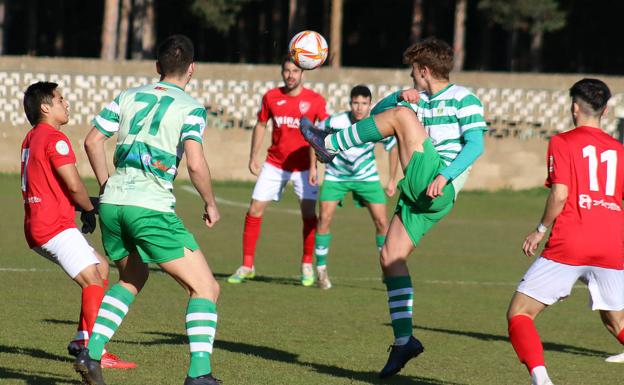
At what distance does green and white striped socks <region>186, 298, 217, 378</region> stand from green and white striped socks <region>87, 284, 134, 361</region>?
1.49 ft

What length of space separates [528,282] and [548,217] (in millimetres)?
382

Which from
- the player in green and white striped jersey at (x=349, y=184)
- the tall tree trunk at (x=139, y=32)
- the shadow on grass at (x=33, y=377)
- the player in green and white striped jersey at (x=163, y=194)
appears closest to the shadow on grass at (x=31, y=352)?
the shadow on grass at (x=33, y=377)

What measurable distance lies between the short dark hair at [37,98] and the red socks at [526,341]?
310 centimetres

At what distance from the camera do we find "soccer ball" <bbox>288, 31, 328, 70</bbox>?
9.80 metres

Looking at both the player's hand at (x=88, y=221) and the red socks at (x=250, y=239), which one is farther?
the red socks at (x=250, y=239)

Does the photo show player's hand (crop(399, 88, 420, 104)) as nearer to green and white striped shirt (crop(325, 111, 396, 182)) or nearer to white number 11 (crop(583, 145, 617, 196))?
white number 11 (crop(583, 145, 617, 196))

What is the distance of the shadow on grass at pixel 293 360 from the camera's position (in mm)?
7543

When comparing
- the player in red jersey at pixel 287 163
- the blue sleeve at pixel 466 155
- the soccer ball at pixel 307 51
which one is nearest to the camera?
the blue sleeve at pixel 466 155

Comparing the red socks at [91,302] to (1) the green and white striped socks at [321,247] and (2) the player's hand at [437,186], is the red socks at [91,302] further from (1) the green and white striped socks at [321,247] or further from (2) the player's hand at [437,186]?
(1) the green and white striped socks at [321,247]

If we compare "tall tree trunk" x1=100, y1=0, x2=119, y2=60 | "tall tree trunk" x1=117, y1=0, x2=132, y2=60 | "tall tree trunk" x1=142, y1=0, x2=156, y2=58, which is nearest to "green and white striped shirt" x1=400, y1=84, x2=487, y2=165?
"tall tree trunk" x1=100, y1=0, x2=119, y2=60

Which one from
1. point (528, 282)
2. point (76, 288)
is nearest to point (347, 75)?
point (76, 288)

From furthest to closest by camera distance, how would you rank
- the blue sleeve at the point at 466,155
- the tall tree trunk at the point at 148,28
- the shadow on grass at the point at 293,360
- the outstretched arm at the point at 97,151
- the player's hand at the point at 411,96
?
the tall tree trunk at the point at 148,28 → the player's hand at the point at 411,96 → the shadow on grass at the point at 293,360 → the blue sleeve at the point at 466,155 → the outstretched arm at the point at 97,151

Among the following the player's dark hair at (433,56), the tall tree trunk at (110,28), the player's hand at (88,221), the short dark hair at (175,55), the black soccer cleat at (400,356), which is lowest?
the black soccer cleat at (400,356)

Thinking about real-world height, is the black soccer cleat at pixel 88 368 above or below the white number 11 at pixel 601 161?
below
